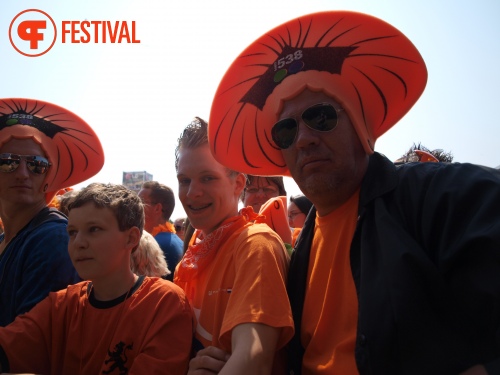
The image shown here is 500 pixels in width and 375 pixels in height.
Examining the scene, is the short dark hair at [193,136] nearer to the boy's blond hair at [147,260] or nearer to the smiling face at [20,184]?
the boy's blond hair at [147,260]

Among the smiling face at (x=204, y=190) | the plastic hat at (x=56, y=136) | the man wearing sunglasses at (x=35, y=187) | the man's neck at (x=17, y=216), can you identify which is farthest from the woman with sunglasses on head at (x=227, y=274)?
the plastic hat at (x=56, y=136)

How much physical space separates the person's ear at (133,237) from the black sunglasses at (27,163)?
108 cm

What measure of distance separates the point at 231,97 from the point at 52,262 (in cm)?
140

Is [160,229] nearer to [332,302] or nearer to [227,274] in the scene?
[227,274]

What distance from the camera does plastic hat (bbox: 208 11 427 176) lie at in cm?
178

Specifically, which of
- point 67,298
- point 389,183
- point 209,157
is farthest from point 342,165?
point 67,298

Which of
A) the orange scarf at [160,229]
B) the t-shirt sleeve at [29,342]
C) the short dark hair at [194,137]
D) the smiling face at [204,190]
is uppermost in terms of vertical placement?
the short dark hair at [194,137]

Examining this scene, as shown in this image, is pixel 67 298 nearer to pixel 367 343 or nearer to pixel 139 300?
pixel 139 300

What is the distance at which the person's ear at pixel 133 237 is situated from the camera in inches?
80.6

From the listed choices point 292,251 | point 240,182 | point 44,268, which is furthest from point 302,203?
point 44,268

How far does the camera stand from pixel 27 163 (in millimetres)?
2564

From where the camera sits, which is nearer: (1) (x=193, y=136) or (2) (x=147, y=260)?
(1) (x=193, y=136)

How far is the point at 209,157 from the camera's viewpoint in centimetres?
202

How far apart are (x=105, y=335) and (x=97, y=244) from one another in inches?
A: 18.2
